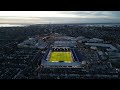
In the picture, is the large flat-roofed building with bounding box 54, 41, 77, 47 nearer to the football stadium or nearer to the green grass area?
the football stadium

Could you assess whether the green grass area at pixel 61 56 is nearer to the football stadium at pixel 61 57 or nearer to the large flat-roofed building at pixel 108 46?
the football stadium at pixel 61 57

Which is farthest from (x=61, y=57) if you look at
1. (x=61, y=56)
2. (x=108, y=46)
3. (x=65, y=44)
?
(x=108, y=46)

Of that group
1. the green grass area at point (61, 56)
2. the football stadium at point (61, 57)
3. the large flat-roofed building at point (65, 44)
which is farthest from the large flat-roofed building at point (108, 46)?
the green grass area at point (61, 56)

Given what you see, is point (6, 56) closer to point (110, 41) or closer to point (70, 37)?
point (70, 37)

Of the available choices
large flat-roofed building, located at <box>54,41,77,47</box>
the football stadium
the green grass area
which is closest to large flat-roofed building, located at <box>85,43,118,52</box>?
large flat-roofed building, located at <box>54,41,77,47</box>

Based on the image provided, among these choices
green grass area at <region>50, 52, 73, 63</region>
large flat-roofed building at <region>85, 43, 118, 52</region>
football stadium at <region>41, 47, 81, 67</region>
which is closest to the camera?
football stadium at <region>41, 47, 81, 67</region>

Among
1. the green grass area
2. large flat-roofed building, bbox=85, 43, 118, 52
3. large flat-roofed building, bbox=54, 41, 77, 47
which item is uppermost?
large flat-roofed building, bbox=85, 43, 118, 52

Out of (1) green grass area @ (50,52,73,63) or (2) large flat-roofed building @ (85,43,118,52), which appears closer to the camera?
(1) green grass area @ (50,52,73,63)

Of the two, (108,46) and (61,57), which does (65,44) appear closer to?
(61,57)
